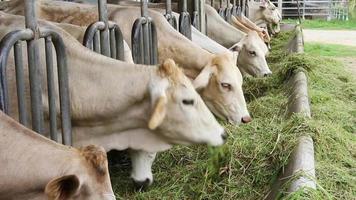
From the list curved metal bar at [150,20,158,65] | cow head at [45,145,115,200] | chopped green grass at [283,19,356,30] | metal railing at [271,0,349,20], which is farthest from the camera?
metal railing at [271,0,349,20]

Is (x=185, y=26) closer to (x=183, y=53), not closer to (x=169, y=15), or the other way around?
(x=169, y=15)

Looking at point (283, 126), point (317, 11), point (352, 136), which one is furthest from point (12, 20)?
point (317, 11)

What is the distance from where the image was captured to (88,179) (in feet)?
9.45

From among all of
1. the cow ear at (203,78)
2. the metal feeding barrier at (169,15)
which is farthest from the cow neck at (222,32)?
the cow ear at (203,78)

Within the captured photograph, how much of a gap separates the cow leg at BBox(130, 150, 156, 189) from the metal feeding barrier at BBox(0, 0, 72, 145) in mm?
959

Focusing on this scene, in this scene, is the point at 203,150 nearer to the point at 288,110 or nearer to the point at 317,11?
the point at 288,110

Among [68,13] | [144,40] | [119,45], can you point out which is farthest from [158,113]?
[68,13]

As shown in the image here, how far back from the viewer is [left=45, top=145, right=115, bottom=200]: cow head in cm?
276

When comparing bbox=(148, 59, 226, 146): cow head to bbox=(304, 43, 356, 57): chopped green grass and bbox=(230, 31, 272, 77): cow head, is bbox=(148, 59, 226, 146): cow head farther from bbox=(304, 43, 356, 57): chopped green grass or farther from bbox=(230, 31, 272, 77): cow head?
bbox=(304, 43, 356, 57): chopped green grass

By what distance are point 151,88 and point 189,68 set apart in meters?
2.16

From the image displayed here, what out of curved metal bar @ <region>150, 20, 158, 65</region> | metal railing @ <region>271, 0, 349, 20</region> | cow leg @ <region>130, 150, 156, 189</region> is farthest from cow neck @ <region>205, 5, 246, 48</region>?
metal railing @ <region>271, 0, 349, 20</region>

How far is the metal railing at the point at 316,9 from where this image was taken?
112 ft

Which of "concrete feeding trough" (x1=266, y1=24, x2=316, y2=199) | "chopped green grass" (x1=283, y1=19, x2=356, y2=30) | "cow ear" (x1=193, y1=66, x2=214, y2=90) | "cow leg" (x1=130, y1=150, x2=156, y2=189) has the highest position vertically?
"cow ear" (x1=193, y1=66, x2=214, y2=90)

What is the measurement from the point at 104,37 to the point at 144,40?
97 centimetres
